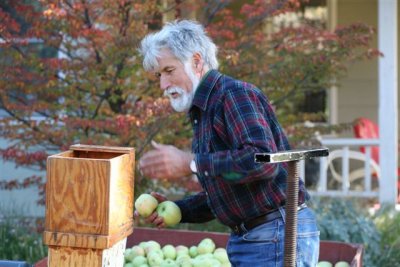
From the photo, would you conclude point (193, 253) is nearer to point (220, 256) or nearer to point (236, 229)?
point (220, 256)

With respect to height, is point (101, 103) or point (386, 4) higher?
point (386, 4)

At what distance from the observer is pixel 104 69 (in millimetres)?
6219

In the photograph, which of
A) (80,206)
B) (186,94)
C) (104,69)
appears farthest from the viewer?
(104,69)

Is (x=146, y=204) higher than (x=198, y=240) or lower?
higher

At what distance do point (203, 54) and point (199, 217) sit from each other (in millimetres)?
807

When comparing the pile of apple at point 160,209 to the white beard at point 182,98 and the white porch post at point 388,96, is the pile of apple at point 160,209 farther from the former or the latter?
the white porch post at point 388,96

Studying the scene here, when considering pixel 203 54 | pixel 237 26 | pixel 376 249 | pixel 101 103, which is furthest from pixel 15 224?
pixel 203 54

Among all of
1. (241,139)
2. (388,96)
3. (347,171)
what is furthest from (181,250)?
(347,171)

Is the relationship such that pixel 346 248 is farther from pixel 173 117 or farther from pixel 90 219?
pixel 90 219

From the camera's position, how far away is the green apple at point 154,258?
4.70 metres

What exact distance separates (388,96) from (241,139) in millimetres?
5616

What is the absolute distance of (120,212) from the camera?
2.87 m

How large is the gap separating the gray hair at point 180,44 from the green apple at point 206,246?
1.91 m

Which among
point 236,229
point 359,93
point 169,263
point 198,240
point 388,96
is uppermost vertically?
point 359,93
